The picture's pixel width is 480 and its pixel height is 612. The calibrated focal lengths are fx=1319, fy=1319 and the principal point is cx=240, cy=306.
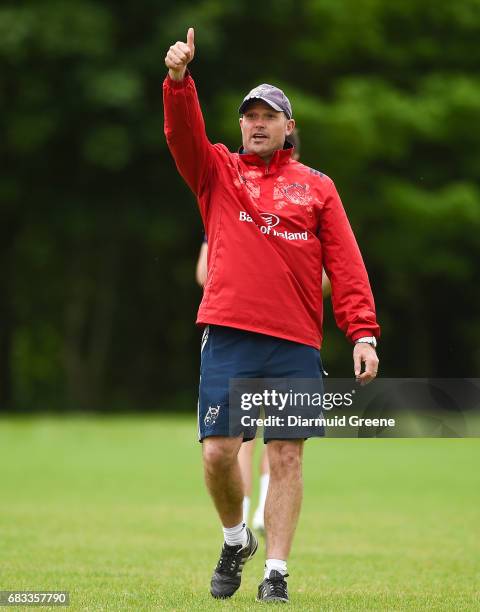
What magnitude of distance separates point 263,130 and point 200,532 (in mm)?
3998

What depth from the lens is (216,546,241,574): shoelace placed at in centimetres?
617

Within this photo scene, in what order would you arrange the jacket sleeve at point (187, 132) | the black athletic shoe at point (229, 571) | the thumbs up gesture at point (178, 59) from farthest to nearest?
the black athletic shoe at point (229, 571) → the jacket sleeve at point (187, 132) → the thumbs up gesture at point (178, 59)

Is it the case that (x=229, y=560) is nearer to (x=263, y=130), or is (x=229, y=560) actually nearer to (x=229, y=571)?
(x=229, y=571)

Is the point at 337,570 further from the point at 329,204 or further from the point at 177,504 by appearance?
the point at 177,504

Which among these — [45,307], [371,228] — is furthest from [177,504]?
[45,307]

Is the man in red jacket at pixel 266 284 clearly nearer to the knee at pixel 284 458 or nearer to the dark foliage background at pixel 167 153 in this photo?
the knee at pixel 284 458

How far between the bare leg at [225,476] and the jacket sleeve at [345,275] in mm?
744

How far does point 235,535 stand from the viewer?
6.26m

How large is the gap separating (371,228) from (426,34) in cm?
516

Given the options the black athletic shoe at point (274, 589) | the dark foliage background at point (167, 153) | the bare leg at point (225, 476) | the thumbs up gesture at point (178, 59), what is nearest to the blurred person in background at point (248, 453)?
the bare leg at point (225, 476)

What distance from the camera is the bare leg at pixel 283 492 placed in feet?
19.7

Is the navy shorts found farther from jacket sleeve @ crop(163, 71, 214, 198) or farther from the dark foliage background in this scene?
the dark foliage background

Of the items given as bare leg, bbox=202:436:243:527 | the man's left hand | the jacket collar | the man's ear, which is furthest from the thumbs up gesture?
bare leg, bbox=202:436:243:527

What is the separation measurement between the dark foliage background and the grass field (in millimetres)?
12233
